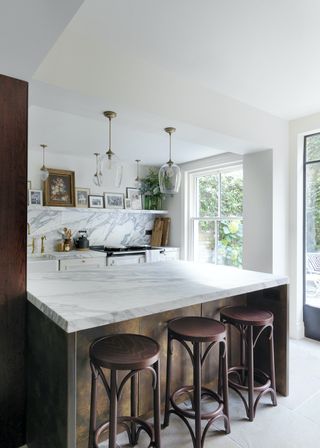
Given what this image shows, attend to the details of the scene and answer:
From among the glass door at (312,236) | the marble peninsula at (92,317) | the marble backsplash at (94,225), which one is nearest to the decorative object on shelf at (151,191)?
the marble backsplash at (94,225)

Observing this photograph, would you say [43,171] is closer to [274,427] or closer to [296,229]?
[296,229]

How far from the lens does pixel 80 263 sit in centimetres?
406

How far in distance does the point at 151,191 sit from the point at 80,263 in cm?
192

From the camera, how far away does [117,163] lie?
231cm

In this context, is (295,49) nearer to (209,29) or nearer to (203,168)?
(209,29)

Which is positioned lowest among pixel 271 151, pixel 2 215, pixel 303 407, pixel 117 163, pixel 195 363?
pixel 303 407

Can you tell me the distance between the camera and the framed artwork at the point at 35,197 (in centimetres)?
425

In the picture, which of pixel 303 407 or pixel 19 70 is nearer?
pixel 19 70

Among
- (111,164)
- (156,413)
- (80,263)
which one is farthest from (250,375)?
(80,263)

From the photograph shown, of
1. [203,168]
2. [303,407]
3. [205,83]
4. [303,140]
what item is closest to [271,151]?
[303,140]

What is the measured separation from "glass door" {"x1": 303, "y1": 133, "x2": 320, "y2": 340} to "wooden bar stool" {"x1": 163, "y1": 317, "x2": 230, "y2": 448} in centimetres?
194

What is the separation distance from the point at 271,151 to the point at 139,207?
2.65 metres

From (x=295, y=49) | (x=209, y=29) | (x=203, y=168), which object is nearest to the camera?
(x=209, y=29)

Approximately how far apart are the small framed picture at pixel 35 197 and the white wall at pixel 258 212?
9.52 ft
